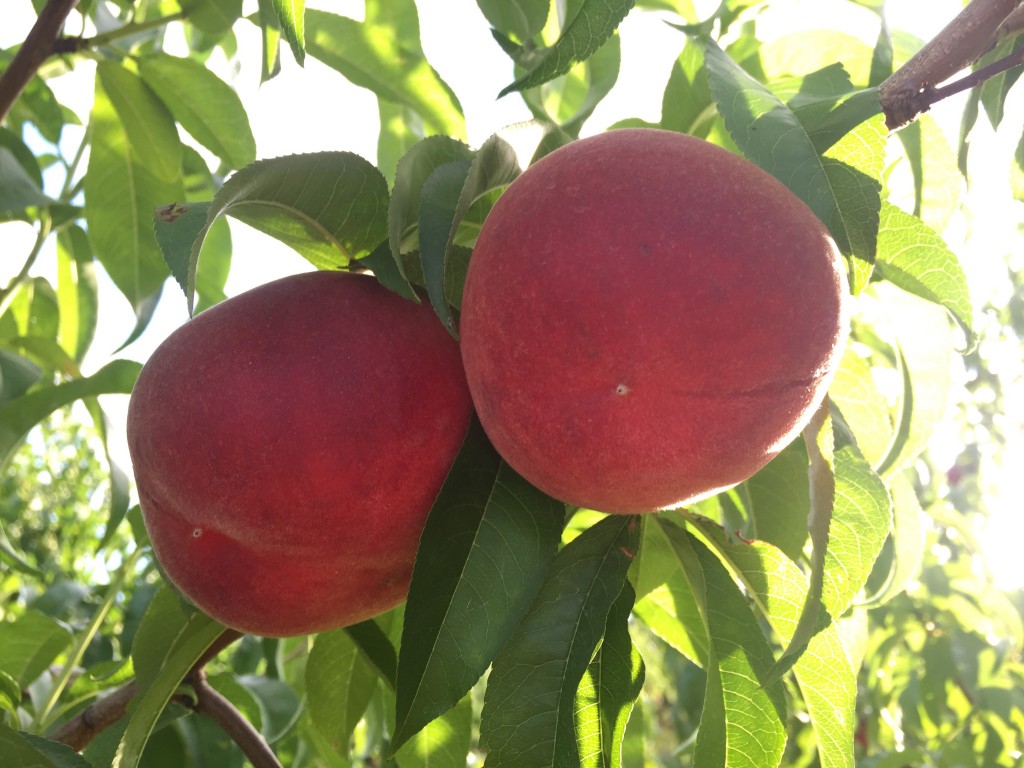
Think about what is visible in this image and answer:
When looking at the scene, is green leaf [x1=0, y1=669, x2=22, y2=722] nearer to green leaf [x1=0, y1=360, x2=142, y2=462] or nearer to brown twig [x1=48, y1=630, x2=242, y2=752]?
brown twig [x1=48, y1=630, x2=242, y2=752]

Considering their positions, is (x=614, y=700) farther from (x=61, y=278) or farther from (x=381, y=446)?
(x=61, y=278)

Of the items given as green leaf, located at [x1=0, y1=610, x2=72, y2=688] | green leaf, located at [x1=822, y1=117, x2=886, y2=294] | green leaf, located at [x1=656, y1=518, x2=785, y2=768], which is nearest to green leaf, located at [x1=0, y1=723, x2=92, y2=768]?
green leaf, located at [x1=656, y1=518, x2=785, y2=768]

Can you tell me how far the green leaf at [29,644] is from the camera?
1.36 m

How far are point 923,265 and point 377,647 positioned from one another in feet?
2.15

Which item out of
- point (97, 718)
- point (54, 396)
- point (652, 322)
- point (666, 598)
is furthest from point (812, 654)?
point (54, 396)

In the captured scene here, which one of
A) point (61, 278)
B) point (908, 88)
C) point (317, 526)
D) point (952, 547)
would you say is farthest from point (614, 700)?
point (952, 547)

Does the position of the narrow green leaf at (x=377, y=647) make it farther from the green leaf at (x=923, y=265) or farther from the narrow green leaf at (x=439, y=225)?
the green leaf at (x=923, y=265)

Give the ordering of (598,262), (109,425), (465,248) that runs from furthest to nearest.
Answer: (109,425)
(465,248)
(598,262)

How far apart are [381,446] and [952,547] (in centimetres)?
329

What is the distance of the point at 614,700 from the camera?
2.71 feet

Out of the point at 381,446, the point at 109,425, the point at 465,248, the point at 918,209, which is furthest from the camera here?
the point at 109,425

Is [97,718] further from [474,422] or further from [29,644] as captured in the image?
[474,422]

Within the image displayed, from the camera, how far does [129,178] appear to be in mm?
1332

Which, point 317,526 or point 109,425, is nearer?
point 317,526
